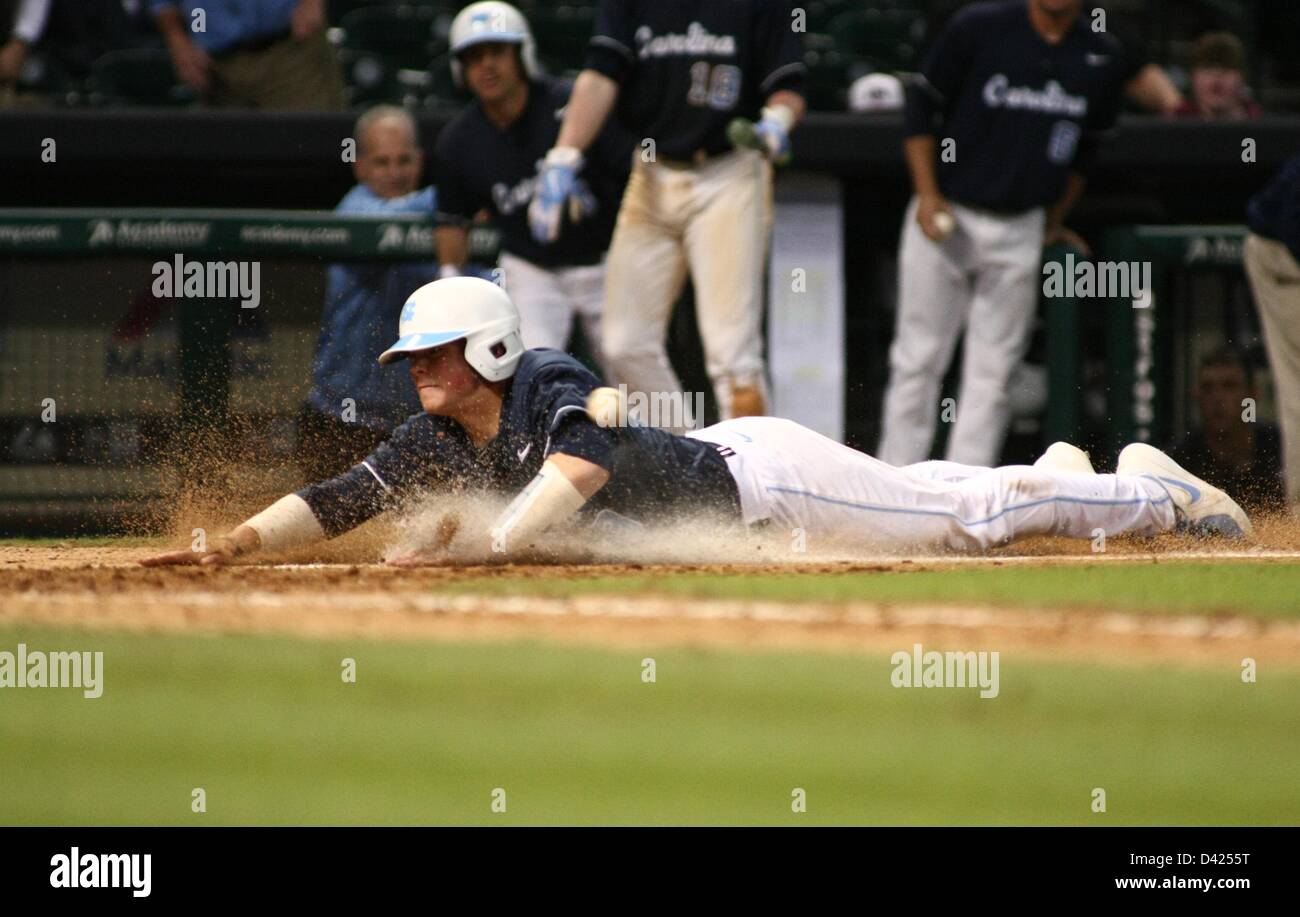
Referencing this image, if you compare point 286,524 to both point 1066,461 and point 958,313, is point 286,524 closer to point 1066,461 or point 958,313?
point 1066,461

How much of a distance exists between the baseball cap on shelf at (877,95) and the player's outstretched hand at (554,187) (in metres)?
2.24

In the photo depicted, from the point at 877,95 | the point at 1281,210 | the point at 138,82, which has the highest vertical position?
the point at 138,82

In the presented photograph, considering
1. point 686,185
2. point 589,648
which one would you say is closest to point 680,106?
point 686,185

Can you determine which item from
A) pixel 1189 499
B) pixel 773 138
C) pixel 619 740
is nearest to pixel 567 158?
pixel 773 138

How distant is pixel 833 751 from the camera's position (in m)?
3.77

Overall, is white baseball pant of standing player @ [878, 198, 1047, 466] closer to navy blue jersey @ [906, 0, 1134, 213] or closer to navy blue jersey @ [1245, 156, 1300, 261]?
navy blue jersey @ [906, 0, 1134, 213]

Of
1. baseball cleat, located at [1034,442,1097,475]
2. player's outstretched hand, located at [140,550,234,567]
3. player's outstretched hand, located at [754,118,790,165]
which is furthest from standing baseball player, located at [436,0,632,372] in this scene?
player's outstretched hand, located at [140,550,234,567]

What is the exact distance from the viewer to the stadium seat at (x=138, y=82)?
9953 millimetres

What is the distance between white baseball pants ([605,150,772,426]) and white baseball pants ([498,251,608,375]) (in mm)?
133

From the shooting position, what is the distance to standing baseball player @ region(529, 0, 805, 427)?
7789mm

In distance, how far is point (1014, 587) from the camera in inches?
218

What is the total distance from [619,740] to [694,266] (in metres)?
4.26

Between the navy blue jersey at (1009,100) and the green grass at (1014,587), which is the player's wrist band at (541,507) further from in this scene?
the navy blue jersey at (1009,100)

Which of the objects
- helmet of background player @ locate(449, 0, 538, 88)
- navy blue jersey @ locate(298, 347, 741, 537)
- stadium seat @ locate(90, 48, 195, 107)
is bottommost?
navy blue jersey @ locate(298, 347, 741, 537)
